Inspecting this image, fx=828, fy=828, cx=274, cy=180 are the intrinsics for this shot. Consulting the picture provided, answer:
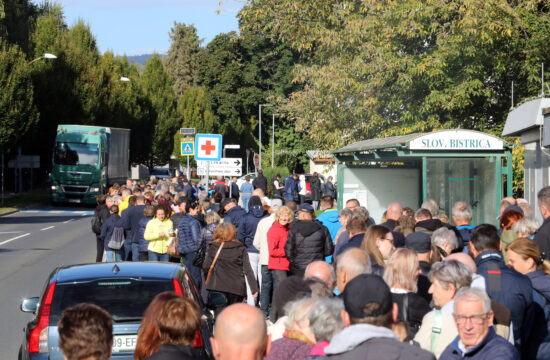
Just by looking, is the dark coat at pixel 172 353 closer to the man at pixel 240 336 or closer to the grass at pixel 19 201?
the man at pixel 240 336

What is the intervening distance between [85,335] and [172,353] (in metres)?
0.71

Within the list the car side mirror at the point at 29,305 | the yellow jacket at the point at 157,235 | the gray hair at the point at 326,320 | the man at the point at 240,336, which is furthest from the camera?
the yellow jacket at the point at 157,235

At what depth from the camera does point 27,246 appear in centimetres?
2331

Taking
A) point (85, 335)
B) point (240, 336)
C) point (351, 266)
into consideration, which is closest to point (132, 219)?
point (351, 266)

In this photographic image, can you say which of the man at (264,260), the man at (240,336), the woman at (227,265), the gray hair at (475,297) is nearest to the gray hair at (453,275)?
the gray hair at (475,297)

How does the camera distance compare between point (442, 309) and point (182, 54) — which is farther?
point (182, 54)

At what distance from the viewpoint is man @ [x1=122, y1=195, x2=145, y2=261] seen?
14.4 m

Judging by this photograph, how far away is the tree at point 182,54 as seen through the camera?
4471 inches

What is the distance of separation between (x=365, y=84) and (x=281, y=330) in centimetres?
2128

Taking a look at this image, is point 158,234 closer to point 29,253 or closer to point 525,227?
point 525,227

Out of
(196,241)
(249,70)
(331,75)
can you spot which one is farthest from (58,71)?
(196,241)

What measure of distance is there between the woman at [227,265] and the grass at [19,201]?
1206 inches

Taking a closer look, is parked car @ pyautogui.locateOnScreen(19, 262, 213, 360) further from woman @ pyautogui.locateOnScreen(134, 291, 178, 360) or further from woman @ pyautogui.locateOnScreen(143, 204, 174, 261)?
woman @ pyautogui.locateOnScreen(143, 204, 174, 261)

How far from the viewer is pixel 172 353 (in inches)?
172
